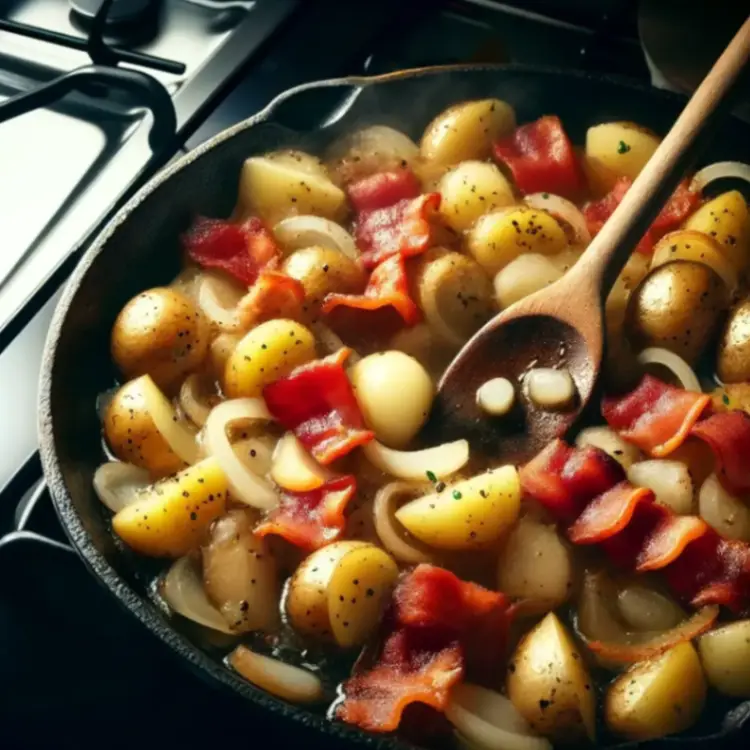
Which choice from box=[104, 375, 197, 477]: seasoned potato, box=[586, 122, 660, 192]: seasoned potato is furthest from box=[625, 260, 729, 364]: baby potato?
box=[104, 375, 197, 477]: seasoned potato

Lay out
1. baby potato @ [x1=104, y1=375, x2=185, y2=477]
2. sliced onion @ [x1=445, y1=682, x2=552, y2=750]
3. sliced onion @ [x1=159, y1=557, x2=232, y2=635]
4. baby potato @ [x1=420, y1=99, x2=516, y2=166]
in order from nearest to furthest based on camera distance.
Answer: sliced onion @ [x1=445, y1=682, x2=552, y2=750], sliced onion @ [x1=159, y1=557, x2=232, y2=635], baby potato @ [x1=104, y1=375, x2=185, y2=477], baby potato @ [x1=420, y1=99, x2=516, y2=166]

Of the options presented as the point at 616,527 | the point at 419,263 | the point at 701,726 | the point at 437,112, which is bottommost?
the point at 701,726

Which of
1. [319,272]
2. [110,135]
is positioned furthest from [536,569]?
[110,135]

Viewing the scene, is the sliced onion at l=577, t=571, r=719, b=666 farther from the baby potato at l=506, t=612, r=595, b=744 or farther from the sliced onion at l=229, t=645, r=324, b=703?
the sliced onion at l=229, t=645, r=324, b=703

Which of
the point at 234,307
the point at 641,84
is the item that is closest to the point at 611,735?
the point at 234,307

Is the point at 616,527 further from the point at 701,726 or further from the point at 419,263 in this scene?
the point at 419,263

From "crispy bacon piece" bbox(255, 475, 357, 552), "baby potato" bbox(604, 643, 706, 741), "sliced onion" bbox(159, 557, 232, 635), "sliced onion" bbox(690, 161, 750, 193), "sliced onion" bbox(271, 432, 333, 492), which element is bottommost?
"baby potato" bbox(604, 643, 706, 741)

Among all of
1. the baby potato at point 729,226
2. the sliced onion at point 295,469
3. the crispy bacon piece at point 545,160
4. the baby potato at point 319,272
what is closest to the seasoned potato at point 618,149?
the crispy bacon piece at point 545,160

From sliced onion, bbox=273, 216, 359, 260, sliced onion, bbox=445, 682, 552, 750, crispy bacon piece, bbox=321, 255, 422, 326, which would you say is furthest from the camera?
sliced onion, bbox=273, 216, 359, 260

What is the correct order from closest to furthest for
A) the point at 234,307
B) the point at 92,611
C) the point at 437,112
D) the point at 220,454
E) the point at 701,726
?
1. the point at 701,726
2. the point at 220,454
3. the point at 92,611
4. the point at 234,307
5. the point at 437,112
